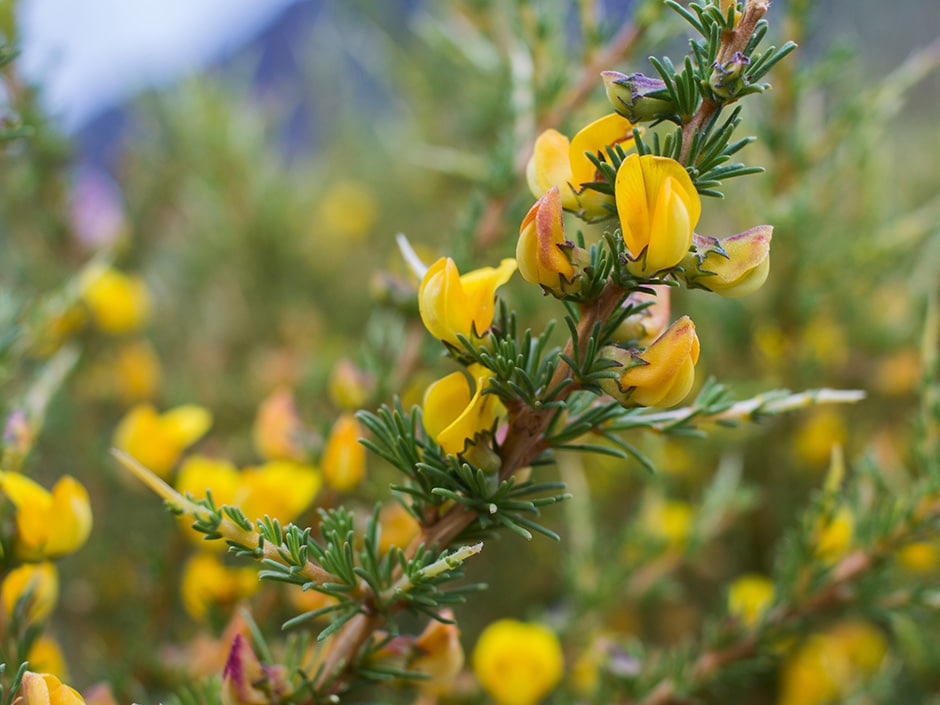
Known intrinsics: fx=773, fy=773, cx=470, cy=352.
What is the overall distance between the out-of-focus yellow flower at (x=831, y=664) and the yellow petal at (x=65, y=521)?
0.56 meters

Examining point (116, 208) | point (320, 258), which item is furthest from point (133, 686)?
point (320, 258)

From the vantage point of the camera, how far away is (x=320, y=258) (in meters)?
1.39

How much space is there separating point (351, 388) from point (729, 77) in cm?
34

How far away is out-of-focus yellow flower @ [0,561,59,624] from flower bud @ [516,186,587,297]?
0.29 meters

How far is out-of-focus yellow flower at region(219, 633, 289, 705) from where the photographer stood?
0.30 meters

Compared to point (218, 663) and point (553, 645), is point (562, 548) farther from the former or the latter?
point (218, 663)

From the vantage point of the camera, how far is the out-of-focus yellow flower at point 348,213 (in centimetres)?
149

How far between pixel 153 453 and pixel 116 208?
0.65 metres

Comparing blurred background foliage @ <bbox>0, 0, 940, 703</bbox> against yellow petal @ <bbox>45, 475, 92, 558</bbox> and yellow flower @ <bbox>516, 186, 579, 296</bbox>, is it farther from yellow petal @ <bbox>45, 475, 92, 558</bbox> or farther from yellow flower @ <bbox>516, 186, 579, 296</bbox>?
yellow flower @ <bbox>516, 186, 579, 296</bbox>

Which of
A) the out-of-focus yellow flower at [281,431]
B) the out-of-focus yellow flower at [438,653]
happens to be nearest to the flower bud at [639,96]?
the out-of-focus yellow flower at [438,653]

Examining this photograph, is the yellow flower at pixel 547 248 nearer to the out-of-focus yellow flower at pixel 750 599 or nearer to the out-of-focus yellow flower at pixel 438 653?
the out-of-focus yellow flower at pixel 438 653

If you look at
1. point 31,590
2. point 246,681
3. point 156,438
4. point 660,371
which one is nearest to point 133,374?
point 156,438

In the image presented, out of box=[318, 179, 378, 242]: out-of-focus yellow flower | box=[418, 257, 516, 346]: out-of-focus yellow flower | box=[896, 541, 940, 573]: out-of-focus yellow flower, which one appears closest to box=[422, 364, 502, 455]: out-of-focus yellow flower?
box=[418, 257, 516, 346]: out-of-focus yellow flower

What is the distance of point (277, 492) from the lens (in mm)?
445
